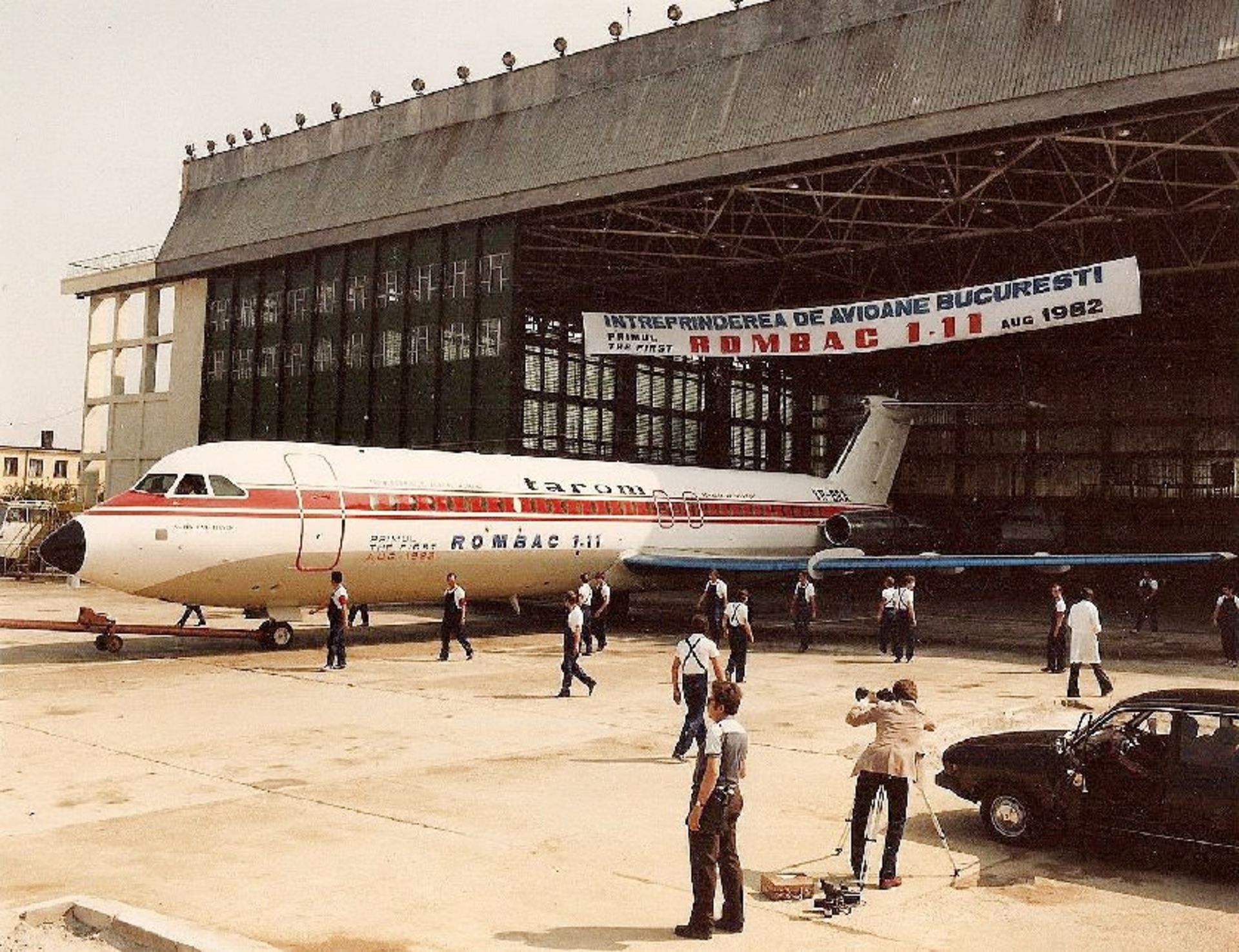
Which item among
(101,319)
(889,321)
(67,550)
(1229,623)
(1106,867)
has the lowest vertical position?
(1106,867)

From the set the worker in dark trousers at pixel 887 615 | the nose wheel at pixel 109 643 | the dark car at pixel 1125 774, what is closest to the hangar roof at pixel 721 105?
the worker in dark trousers at pixel 887 615

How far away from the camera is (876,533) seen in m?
35.4

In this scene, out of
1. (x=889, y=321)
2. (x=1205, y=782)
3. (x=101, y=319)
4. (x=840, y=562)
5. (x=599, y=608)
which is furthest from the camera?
(x=101, y=319)

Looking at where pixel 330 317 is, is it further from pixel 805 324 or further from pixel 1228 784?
pixel 1228 784

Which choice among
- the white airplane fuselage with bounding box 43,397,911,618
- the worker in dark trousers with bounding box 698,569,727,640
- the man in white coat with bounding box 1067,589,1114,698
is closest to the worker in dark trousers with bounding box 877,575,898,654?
the worker in dark trousers with bounding box 698,569,727,640

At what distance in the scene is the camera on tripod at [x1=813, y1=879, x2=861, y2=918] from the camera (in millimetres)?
7926

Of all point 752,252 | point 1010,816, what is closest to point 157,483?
point 1010,816

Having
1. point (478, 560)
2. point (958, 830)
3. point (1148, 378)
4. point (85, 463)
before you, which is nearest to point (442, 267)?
point (478, 560)

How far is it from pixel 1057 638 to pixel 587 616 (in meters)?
8.81

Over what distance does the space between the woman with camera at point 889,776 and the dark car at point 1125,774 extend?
1.46 m

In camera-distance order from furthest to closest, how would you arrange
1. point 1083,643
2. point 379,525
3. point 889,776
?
point 379,525
point 1083,643
point 889,776

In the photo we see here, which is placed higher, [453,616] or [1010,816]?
[453,616]

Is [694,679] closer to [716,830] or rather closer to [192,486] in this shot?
[716,830]

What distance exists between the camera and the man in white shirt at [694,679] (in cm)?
1268
